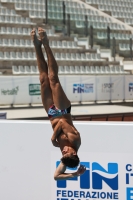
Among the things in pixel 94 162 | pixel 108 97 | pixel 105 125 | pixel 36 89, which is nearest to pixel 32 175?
pixel 94 162

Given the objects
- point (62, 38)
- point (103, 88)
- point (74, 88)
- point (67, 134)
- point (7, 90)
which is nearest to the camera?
point (67, 134)

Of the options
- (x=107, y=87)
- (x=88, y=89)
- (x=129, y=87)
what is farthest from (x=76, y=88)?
(x=129, y=87)

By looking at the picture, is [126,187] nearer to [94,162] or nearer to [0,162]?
[94,162]

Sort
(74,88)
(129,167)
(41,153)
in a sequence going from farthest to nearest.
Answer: (74,88), (41,153), (129,167)

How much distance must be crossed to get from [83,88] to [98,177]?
13.5m

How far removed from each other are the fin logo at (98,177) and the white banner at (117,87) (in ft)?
46.7

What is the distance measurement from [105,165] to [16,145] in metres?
1.39

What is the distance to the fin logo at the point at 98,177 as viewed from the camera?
598 centimetres

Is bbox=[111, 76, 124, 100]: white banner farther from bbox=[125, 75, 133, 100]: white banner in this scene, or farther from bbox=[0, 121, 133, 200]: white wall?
bbox=[0, 121, 133, 200]: white wall

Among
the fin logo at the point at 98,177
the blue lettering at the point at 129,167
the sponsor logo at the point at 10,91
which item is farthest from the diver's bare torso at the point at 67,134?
the sponsor logo at the point at 10,91

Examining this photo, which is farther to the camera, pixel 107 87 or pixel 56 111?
pixel 107 87

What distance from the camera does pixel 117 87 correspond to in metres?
20.2

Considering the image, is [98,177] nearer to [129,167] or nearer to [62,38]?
[129,167]

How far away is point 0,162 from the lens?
6.21m
